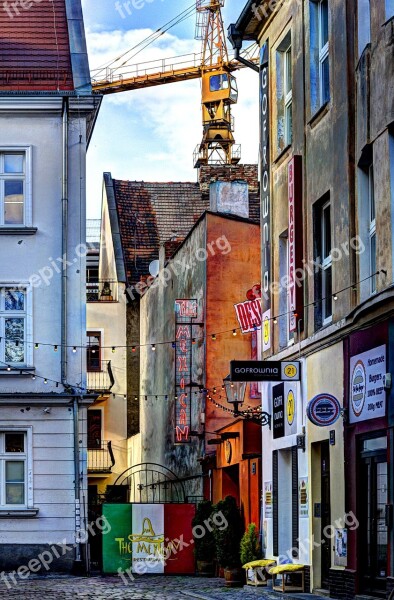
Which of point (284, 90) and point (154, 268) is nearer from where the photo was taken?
point (284, 90)

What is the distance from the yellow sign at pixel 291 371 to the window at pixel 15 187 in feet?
31.5

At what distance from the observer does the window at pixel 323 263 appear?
21609 mm

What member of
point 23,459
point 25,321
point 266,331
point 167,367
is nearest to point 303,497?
point 266,331

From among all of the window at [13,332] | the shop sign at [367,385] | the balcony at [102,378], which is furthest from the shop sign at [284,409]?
the balcony at [102,378]

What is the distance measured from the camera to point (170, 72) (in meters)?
74.7

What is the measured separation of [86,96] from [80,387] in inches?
255

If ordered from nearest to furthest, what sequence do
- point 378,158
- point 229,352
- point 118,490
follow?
1. point 378,158
2. point 229,352
3. point 118,490

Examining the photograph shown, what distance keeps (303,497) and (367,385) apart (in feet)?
15.6

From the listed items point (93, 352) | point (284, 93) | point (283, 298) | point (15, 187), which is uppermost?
point (284, 93)

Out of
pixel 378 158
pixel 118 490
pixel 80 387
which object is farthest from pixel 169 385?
pixel 378 158

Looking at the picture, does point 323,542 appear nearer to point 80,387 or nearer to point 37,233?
point 80,387

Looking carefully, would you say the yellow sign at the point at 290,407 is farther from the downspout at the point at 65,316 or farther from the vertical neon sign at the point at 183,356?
the vertical neon sign at the point at 183,356

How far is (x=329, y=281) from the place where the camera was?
21.6 meters

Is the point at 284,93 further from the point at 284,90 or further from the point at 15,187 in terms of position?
the point at 15,187
